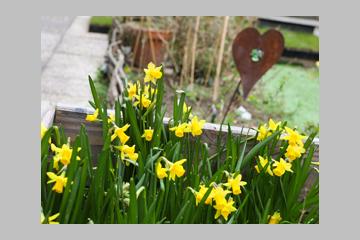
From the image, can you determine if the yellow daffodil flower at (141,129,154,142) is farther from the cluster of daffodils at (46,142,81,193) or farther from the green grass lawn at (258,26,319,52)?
the green grass lawn at (258,26,319,52)

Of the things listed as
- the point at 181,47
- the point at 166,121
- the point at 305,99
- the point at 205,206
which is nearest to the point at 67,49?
the point at 181,47

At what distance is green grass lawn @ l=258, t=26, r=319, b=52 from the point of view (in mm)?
5359

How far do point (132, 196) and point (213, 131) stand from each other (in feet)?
1.62

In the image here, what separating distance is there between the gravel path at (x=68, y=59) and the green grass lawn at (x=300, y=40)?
70.0 inches

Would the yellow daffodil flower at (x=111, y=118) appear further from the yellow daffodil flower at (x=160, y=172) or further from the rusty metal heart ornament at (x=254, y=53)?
the rusty metal heart ornament at (x=254, y=53)

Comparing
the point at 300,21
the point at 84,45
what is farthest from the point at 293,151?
the point at 300,21

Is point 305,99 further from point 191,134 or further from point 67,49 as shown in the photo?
point 191,134

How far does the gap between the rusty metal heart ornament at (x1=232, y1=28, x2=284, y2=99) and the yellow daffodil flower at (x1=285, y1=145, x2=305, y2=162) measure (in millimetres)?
1347

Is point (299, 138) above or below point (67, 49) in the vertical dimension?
below

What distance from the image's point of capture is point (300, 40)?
5.70m

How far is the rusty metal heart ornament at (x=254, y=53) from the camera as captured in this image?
267cm

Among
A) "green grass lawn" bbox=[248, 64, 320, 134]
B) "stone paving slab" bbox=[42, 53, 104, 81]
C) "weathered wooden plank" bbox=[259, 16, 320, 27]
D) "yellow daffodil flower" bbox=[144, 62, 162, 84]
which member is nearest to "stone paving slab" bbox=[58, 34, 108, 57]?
"stone paving slab" bbox=[42, 53, 104, 81]

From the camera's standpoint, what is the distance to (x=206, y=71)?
13.3ft

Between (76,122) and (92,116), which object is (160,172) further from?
(76,122)
